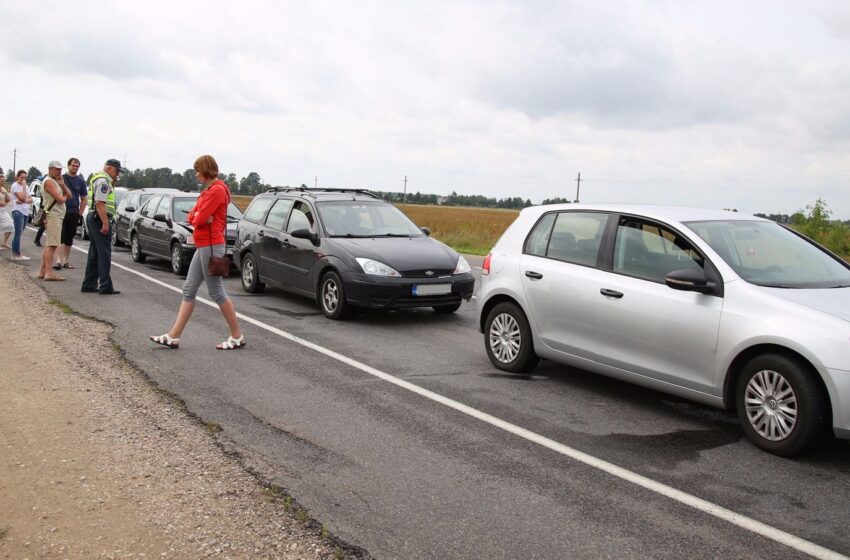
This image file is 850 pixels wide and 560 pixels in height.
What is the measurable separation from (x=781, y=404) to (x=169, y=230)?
12585mm

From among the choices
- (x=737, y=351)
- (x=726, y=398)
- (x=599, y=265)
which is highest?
(x=599, y=265)

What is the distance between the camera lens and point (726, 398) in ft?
17.5

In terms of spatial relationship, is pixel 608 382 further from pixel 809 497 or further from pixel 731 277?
pixel 809 497

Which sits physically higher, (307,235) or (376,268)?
(307,235)

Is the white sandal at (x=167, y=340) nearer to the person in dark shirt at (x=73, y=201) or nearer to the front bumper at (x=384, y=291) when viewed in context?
the front bumper at (x=384, y=291)

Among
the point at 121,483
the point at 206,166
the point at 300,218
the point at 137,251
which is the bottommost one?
the point at 121,483

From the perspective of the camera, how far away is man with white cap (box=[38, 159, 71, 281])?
1262cm

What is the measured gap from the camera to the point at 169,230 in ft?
49.6

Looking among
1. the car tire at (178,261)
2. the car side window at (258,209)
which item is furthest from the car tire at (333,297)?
the car tire at (178,261)

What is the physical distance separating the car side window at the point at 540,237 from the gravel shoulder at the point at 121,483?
332 cm

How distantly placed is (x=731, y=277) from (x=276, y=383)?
12.4 ft

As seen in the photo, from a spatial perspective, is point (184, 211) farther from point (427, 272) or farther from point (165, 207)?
point (427, 272)

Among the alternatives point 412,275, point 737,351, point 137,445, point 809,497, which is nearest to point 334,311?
point 412,275

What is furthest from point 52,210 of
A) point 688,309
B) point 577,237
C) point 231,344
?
point 688,309
